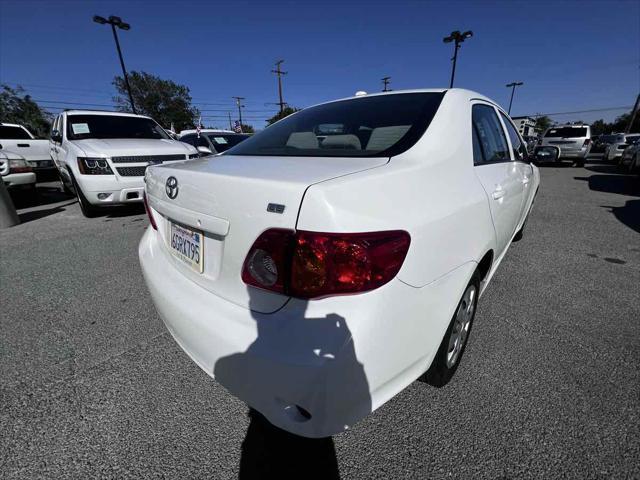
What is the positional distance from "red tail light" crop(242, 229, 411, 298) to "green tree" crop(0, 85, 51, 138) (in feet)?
155

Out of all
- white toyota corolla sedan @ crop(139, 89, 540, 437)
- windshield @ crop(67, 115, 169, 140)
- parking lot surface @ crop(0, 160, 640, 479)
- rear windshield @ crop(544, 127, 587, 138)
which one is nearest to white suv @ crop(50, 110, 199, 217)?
windshield @ crop(67, 115, 169, 140)

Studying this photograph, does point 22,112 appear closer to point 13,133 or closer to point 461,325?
point 13,133

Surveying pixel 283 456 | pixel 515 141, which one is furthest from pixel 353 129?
pixel 515 141

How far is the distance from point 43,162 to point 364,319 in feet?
38.7

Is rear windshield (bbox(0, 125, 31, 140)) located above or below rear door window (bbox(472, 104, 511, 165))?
above

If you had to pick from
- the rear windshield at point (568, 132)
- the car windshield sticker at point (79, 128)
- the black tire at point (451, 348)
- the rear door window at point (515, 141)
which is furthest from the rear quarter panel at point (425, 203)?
the rear windshield at point (568, 132)

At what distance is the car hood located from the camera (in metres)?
4.65

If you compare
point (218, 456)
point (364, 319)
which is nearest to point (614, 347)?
point (364, 319)

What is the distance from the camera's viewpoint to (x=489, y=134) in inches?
83.3

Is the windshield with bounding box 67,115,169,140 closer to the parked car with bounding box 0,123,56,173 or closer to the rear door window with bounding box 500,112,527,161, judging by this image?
the parked car with bounding box 0,123,56,173

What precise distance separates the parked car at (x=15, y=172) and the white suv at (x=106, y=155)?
40.3 inches

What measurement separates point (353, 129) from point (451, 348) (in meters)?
1.44

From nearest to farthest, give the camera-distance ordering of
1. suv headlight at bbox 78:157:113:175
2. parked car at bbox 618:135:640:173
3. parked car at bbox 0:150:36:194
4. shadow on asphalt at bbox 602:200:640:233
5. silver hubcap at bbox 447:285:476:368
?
1. silver hubcap at bbox 447:285:476:368
2. suv headlight at bbox 78:157:113:175
3. shadow on asphalt at bbox 602:200:640:233
4. parked car at bbox 0:150:36:194
5. parked car at bbox 618:135:640:173

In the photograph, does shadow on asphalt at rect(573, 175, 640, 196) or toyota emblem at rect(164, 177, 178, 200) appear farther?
shadow on asphalt at rect(573, 175, 640, 196)
